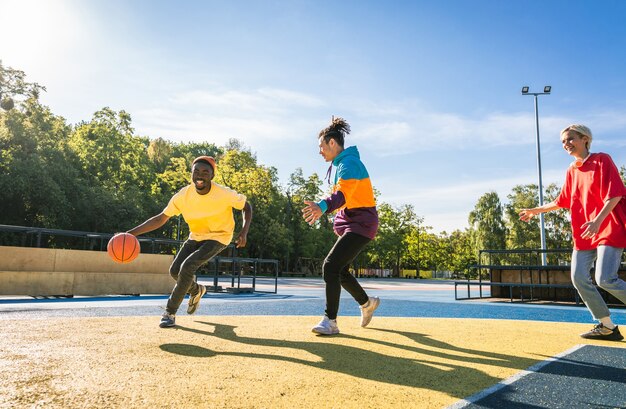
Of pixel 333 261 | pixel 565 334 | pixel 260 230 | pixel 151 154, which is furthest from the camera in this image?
pixel 151 154

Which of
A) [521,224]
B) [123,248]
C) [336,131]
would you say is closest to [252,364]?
[336,131]

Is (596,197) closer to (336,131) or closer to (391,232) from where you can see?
(336,131)

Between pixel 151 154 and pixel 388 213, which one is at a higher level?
pixel 151 154

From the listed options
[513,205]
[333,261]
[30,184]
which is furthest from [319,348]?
[513,205]

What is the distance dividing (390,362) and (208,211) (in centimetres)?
281

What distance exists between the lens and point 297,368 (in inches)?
113

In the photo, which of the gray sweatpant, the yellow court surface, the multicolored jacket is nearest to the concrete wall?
the yellow court surface

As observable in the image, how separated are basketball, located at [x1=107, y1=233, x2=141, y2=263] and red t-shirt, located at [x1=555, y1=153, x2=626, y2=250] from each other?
15.8 feet

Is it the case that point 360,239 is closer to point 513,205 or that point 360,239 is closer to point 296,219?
point 296,219

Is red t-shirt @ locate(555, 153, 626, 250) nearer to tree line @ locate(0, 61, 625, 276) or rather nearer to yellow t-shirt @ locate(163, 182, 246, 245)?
yellow t-shirt @ locate(163, 182, 246, 245)

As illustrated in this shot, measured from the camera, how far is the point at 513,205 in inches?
2082

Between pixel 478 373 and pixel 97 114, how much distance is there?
44523mm

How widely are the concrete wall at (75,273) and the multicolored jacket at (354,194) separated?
852 centimetres

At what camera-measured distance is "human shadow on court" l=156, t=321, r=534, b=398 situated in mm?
2611
